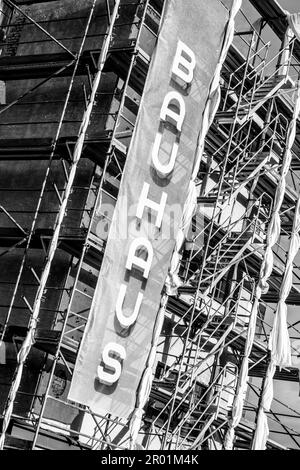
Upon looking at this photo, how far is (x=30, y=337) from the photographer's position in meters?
22.0

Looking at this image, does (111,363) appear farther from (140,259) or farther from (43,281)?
(140,259)

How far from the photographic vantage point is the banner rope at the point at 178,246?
75.4ft

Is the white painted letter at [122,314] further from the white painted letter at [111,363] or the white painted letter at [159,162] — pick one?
the white painted letter at [159,162]

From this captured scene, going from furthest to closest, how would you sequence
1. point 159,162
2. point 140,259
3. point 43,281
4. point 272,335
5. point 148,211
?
point 272,335
point 159,162
point 148,211
point 140,259
point 43,281

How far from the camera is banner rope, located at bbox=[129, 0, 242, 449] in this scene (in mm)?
22969

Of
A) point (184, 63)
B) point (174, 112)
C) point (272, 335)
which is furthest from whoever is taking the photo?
point (272, 335)

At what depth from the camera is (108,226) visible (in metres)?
25.1

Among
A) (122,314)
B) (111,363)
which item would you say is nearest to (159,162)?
(122,314)

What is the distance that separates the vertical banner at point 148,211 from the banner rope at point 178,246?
14 cm

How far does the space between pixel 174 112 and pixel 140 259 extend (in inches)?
147

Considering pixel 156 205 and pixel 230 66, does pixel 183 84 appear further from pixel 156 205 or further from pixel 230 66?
pixel 230 66

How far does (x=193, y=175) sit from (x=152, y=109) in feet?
6.42

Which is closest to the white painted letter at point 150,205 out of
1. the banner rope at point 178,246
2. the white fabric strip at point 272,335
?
the banner rope at point 178,246

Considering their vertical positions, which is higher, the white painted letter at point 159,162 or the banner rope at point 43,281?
the white painted letter at point 159,162
